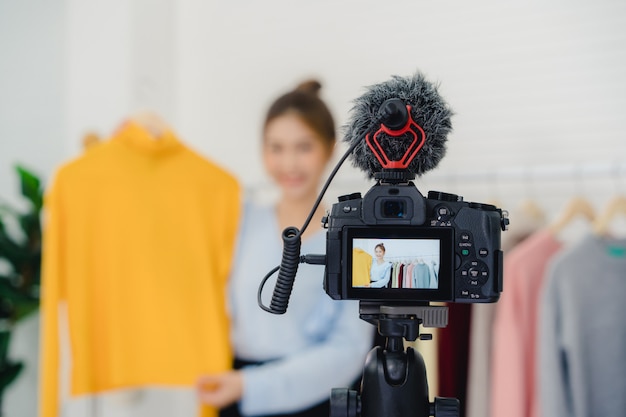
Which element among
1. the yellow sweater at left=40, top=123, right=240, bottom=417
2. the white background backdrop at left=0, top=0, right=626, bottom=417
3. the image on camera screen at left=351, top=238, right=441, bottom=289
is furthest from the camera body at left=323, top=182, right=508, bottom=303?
the yellow sweater at left=40, top=123, right=240, bottom=417

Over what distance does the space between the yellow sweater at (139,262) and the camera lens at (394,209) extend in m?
0.96

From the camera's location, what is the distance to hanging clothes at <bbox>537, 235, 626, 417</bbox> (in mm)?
1187

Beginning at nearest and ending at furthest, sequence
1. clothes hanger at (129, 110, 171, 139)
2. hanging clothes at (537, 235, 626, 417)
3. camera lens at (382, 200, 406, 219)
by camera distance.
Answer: camera lens at (382, 200, 406, 219) → hanging clothes at (537, 235, 626, 417) → clothes hanger at (129, 110, 171, 139)

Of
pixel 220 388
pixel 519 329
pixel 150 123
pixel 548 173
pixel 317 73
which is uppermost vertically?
pixel 317 73

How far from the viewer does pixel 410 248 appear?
20.2 inches

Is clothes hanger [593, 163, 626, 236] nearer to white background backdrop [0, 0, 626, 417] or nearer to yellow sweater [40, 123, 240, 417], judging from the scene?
white background backdrop [0, 0, 626, 417]

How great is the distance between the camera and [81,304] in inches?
54.1

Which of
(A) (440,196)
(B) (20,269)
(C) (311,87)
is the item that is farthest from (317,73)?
(A) (440,196)

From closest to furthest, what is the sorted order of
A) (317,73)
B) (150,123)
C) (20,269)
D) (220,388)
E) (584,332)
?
(584,332) < (220,388) < (150,123) < (317,73) < (20,269)

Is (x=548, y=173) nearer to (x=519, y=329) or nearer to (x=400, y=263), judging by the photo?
(x=519, y=329)

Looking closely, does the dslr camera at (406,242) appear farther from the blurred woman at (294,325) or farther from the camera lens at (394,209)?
the blurred woman at (294,325)

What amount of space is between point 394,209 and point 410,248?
38mm

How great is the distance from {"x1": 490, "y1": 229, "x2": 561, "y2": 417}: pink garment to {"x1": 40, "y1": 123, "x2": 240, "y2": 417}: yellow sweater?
64 cm

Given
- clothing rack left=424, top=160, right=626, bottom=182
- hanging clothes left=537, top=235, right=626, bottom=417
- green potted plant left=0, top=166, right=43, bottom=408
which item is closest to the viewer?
hanging clothes left=537, top=235, right=626, bottom=417
